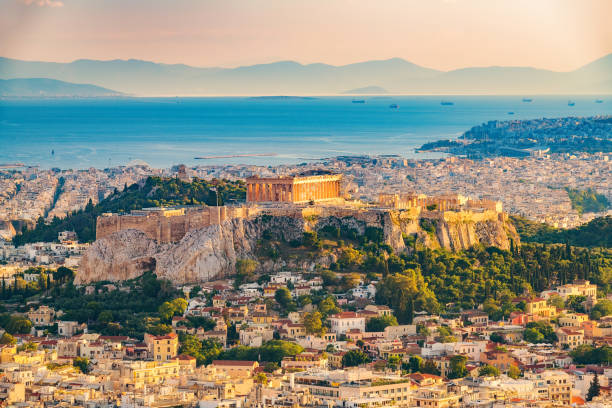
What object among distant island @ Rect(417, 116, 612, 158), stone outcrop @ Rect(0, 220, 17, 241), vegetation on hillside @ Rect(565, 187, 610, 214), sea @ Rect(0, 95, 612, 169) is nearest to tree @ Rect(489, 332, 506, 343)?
stone outcrop @ Rect(0, 220, 17, 241)

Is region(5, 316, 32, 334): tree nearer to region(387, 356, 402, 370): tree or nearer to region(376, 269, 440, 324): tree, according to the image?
region(376, 269, 440, 324): tree

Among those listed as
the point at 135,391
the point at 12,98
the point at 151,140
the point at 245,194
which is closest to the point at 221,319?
the point at 135,391

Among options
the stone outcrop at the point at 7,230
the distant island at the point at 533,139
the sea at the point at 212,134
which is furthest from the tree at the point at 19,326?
the distant island at the point at 533,139

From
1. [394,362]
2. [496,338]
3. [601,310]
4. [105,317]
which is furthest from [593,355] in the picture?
[105,317]

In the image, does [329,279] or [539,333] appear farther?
[329,279]

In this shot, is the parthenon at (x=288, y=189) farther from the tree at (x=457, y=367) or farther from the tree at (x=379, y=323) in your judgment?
the tree at (x=457, y=367)

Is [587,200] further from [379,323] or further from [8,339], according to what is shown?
[8,339]

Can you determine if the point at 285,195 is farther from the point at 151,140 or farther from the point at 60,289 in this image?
the point at 151,140
